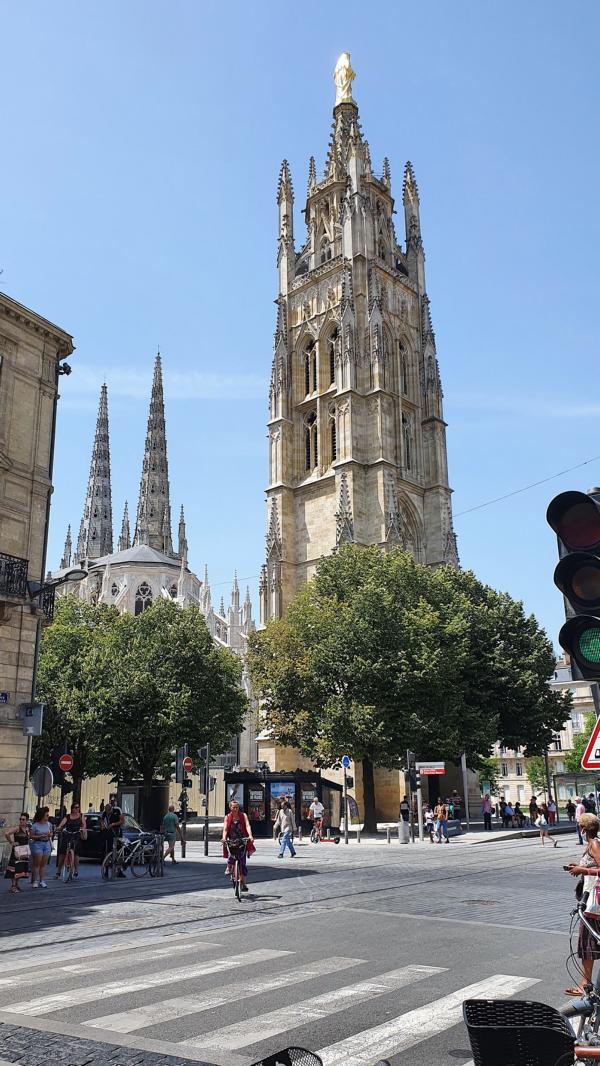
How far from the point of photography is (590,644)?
4.20 meters

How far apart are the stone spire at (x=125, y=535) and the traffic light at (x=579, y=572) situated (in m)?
95.1

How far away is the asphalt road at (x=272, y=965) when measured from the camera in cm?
→ 538

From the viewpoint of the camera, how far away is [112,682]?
32.9 meters

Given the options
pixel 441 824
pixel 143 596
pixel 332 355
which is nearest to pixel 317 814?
pixel 441 824

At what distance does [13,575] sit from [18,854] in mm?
5870

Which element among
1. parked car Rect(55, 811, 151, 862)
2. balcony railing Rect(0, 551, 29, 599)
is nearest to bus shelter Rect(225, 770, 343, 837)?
parked car Rect(55, 811, 151, 862)

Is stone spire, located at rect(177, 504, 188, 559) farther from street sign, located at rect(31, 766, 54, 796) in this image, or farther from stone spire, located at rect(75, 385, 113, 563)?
street sign, located at rect(31, 766, 54, 796)

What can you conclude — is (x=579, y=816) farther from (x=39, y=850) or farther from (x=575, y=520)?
(x=39, y=850)

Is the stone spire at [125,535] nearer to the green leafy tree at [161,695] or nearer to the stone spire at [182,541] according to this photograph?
the stone spire at [182,541]

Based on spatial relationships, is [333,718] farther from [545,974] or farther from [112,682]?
[545,974]

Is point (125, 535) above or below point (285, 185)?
below

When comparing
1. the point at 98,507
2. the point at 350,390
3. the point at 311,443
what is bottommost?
the point at 311,443

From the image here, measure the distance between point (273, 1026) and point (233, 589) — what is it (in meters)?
62.8

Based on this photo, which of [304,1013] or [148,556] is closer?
[304,1013]
